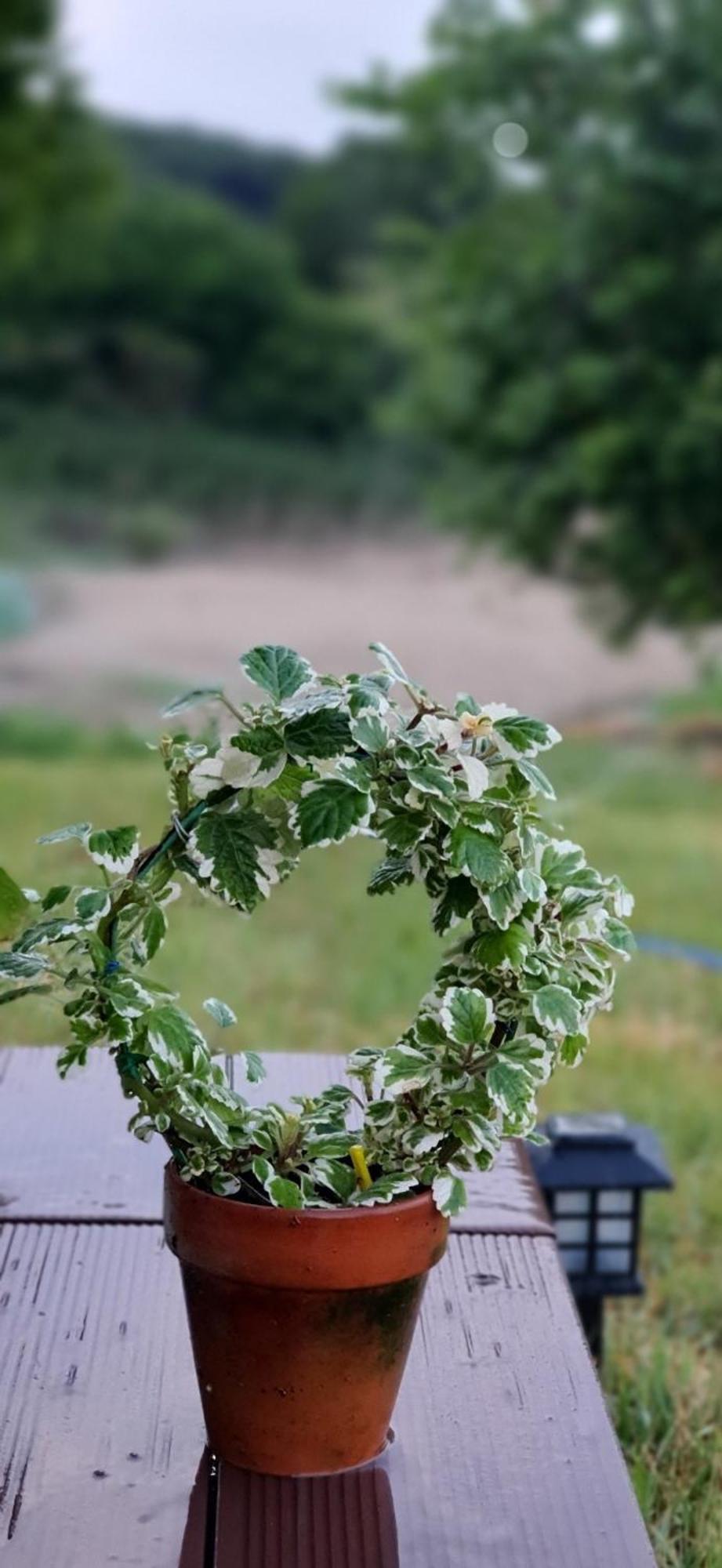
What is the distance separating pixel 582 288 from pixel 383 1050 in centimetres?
609

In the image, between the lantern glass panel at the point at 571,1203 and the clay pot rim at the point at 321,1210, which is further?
the lantern glass panel at the point at 571,1203

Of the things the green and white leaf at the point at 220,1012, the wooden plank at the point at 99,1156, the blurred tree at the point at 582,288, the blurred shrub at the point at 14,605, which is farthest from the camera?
the blurred shrub at the point at 14,605

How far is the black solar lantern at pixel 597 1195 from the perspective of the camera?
1435 millimetres

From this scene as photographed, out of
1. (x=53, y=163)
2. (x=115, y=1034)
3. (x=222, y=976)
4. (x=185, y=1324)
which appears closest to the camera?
(x=115, y=1034)

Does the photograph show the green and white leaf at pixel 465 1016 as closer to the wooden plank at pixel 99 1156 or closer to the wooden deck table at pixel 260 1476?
the wooden deck table at pixel 260 1476

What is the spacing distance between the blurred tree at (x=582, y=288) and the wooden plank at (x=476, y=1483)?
17.2 feet

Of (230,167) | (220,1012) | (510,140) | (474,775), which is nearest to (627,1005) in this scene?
(220,1012)

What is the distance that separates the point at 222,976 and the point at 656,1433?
1.63m

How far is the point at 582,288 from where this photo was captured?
636 cm

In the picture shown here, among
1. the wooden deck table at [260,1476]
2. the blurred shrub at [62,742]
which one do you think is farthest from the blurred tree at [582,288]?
the wooden deck table at [260,1476]

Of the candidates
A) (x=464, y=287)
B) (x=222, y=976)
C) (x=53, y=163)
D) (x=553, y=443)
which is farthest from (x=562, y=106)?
(x=222, y=976)

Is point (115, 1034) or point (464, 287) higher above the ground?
point (464, 287)

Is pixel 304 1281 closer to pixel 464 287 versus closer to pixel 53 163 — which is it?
pixel 464 287

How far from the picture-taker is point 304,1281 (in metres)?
0.71
